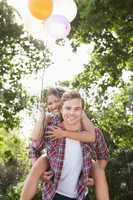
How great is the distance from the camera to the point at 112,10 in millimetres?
11891

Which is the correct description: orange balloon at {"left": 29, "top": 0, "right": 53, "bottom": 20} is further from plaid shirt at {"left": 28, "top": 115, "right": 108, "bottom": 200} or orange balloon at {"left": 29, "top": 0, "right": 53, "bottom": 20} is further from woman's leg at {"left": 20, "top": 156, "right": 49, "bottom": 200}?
woman's leg at {"left": 20, "top": 156, "right": 49, "bottom": 200}

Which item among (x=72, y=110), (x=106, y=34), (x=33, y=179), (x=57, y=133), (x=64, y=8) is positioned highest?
(x=106, y=34)

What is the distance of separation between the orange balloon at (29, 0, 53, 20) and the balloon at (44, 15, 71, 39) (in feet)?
0.27

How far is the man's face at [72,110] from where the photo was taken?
4.30m

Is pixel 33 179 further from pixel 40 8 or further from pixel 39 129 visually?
pixel 40 8

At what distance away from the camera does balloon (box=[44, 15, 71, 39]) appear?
17.0ft

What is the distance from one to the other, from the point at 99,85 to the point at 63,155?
44.3 ft

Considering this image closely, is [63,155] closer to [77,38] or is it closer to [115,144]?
[77,38]

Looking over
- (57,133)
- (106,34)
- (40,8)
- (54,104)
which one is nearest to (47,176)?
(57,133)

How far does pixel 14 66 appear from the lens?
20828 millimetres

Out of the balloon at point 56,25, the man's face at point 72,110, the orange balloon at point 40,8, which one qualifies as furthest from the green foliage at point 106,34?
the man's face at point 72,110

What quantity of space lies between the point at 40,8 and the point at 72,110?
3.74 ft

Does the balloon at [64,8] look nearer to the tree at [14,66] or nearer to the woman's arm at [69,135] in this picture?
the woman's arm at [69,135]

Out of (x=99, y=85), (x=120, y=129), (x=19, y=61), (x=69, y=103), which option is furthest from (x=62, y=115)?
(x=19, y=61)
